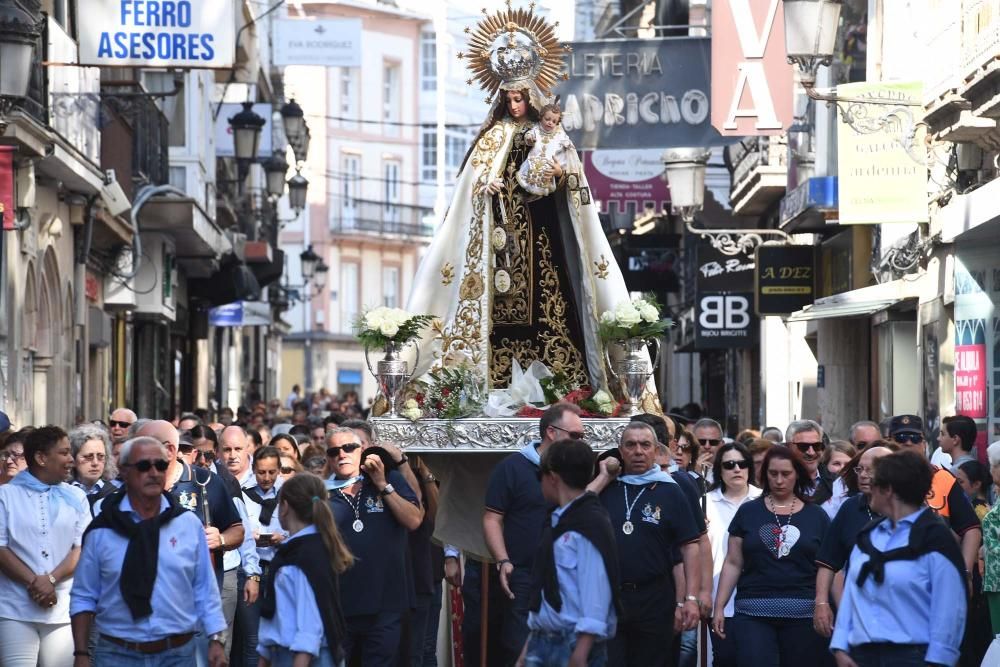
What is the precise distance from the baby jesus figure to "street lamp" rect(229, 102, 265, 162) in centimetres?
1245

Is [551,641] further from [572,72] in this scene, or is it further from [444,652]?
[572,72]

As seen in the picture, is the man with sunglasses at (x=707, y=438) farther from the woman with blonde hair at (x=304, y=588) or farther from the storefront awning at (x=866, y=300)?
the storefront awning at (x=866, y=300)

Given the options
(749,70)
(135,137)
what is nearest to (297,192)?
(135,137)

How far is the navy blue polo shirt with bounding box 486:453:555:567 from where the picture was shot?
1147cm

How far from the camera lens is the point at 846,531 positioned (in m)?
9.75

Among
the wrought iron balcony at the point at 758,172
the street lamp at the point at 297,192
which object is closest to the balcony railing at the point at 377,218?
the street lamp at the point at 297,192

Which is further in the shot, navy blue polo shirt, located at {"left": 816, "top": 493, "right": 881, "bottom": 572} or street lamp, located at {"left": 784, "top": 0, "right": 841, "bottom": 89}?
street lamp, located at {"left": 784, "top": 0, "right": 841, "bottom": 89}

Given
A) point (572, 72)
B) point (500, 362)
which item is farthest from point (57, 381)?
point (500, 362)

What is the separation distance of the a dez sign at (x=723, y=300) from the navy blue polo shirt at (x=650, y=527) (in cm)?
2001

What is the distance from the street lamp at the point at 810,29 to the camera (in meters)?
16.5

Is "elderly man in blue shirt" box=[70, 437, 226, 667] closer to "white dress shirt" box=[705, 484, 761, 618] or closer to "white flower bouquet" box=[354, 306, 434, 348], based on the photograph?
"white dress shirt" box=[705, 484, 761, 618]

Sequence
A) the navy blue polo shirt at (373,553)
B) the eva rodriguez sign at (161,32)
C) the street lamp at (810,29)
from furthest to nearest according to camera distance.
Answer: the eva rodriguez sign at (161,32) → the street lamp at (810,29) → the navy blue polo shirt at (373,553)

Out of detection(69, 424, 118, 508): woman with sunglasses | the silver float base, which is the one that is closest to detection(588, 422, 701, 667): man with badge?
detection(69, 424, 118, 508): woman with sunglasses

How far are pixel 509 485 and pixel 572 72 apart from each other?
43.4ft
